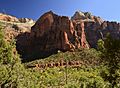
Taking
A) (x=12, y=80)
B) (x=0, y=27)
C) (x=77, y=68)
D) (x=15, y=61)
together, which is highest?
(x=0, y=27)

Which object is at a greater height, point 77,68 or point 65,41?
point 65,41

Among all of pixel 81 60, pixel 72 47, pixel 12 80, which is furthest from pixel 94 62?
pixel 12 80

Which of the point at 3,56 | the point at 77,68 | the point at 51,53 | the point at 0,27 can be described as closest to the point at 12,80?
the point at 3,56

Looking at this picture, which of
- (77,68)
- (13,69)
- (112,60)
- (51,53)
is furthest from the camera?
(51,53)

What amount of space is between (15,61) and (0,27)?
4928 millimetres

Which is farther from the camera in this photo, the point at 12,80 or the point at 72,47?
the point at 72,47

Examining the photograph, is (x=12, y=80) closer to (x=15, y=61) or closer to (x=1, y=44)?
(x=15, y=61)

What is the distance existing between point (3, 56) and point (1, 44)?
1287mm

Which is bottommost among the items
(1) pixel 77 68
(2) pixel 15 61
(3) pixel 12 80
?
(1) pixel 77 68

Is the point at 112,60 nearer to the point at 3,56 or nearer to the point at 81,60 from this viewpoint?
the point at 3,56

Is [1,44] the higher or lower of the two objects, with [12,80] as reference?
higher

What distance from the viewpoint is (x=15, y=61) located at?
34094 mm

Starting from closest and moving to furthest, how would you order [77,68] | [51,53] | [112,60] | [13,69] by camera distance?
[112,60], [13,69], [77,68], [51,53]

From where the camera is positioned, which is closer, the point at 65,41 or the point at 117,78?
the point at 117,78
